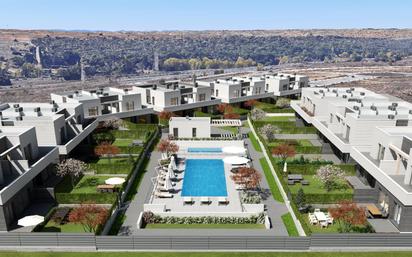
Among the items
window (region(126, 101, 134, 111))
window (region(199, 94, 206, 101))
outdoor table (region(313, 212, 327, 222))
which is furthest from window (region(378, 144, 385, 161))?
window (region(126, 101, 134, 111))

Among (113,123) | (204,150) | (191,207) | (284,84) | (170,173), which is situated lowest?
(191,207)

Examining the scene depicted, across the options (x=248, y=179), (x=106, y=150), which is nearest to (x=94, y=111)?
(x=106, y=150)

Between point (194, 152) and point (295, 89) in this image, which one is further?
point (295, 89)

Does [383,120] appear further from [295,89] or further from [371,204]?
[295,89]

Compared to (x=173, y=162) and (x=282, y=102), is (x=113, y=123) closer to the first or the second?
(x=173, y=162)

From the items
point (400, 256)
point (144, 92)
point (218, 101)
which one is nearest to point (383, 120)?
point (400, 256)

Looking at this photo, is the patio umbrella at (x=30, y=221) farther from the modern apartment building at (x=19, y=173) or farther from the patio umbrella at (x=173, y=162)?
the patio umbrella at (x=173, y=162)
